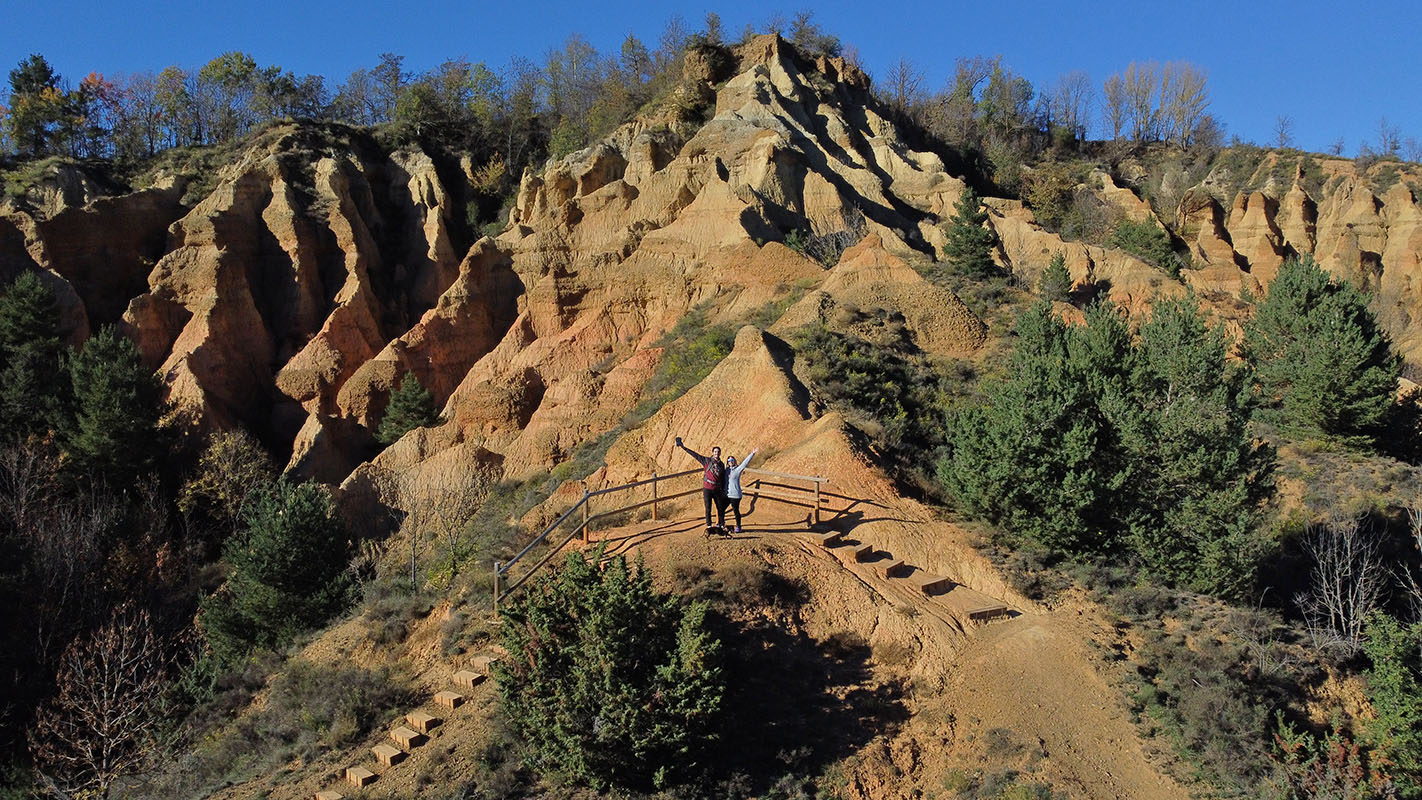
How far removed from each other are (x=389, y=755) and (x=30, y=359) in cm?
2890

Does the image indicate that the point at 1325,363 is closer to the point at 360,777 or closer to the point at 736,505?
the point at 736,505

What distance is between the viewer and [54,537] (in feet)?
76.8

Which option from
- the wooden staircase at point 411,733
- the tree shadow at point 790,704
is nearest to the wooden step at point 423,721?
the wooden staircase at point 411,733

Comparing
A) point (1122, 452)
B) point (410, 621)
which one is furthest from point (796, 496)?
point (410, 621)

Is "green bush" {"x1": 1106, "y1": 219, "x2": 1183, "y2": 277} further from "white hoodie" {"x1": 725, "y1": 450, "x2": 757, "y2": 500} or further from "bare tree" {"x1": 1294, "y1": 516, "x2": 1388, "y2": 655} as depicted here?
"white hoodie" {"x1": 725, "y1": 450, "x2": 757, "y2": 500}

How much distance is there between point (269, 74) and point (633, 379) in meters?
54.0

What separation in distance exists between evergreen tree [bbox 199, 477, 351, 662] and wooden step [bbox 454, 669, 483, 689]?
6853 mm

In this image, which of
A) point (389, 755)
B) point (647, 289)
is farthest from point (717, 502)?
point (647, 289)

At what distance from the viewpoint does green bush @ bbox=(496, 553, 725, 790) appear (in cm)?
989

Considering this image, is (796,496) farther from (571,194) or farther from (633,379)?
(571,194)

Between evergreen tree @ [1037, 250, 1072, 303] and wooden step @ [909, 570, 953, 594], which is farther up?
evergreen tree @ [1037, 250, 1072, 303]

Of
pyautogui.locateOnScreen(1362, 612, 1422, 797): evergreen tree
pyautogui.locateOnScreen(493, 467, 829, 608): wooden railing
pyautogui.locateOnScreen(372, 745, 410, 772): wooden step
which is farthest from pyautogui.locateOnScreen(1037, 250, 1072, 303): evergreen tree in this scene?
pyautogui.locateOnScreen(372, 745, 410, 772): wooden step

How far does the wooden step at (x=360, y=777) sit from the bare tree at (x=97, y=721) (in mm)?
5795

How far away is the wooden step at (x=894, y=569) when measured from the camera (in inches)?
557
